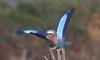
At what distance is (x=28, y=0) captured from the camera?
24406 millimetres

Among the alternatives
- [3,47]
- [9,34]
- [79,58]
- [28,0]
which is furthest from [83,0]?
[79,58]

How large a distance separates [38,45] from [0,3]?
Answer: 26.3ft

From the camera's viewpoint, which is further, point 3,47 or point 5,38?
point 5,38

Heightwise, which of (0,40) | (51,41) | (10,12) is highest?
(10,12)

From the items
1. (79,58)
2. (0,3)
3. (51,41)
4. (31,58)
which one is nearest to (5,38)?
(31,58)

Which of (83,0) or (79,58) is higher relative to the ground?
(83,0)

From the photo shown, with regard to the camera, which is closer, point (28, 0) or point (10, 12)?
point (10, 12)

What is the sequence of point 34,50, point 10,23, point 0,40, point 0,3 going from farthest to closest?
point 0,3 → point 10,23 → point 0,40 → point 34,50

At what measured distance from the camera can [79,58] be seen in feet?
36.7

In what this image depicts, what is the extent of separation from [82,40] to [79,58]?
3006mm

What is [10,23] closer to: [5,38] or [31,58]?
[5,38]

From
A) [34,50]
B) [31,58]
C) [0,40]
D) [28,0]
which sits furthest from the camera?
[28,0]

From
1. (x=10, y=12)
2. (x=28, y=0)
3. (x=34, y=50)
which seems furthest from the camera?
(x=28, y=0)

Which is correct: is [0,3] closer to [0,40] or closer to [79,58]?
[0,40]
